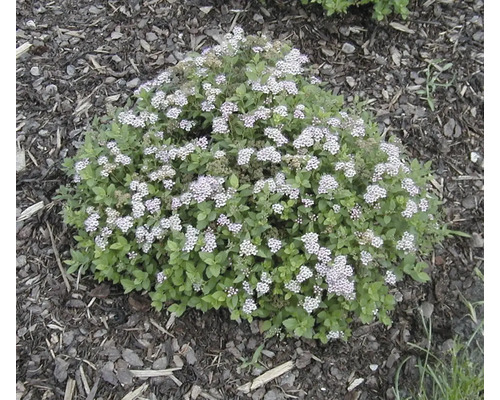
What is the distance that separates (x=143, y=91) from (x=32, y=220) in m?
1.07

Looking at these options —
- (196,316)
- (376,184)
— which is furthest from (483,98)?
(196,316)

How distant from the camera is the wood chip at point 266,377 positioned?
10.5 ft

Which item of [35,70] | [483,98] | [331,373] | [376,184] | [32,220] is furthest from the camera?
[483,98]

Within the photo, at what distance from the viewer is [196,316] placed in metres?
3.35

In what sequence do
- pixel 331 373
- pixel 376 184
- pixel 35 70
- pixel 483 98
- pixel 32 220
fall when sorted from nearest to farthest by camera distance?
pixel 376 184
pixel 331 373
pixel 32 220
pixel 35 70
pixel 483 98

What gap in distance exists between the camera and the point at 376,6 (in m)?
4.26

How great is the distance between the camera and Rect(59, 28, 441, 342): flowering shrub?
2.96 m

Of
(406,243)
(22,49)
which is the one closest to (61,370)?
(406,243)

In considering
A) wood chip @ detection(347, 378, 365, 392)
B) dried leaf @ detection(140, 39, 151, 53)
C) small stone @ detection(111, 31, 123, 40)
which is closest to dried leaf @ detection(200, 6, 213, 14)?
dried leaf @ detection(140, 39, 151, 53)

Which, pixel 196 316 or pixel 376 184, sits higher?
Result: pixel 376 184

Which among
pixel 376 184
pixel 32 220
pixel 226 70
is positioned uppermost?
pixel 226 70

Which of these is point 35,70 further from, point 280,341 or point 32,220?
point 280,341

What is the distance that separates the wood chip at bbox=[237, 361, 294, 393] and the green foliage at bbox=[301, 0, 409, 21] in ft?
8.08

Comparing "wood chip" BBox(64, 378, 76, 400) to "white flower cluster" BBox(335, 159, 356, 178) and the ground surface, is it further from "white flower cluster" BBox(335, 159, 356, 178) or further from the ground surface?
"white flower cluster" BBox(335, 159, 356, 178)
